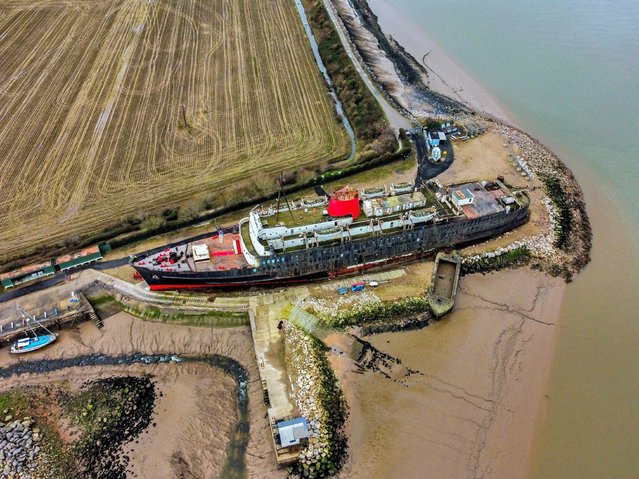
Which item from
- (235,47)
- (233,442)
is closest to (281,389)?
(233,442)

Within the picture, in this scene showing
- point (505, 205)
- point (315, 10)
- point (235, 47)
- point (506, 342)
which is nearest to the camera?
point (506, 342)

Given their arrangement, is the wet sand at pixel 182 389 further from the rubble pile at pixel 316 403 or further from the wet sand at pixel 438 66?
the wet sand at pixel 438 66

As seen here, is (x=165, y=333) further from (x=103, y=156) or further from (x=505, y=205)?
(x=505, y=205)

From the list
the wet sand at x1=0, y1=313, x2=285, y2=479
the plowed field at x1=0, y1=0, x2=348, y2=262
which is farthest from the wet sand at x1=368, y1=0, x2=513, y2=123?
the wet sand at x1=0, y1=313, x2=285, y2=479

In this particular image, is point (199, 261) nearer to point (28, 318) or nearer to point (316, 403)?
point (28, 318)

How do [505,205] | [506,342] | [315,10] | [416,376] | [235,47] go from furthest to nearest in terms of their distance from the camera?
[315,10], [235,47], [505,205], [506,342], [416,376]

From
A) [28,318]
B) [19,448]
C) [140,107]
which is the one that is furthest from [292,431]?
[140,107]
